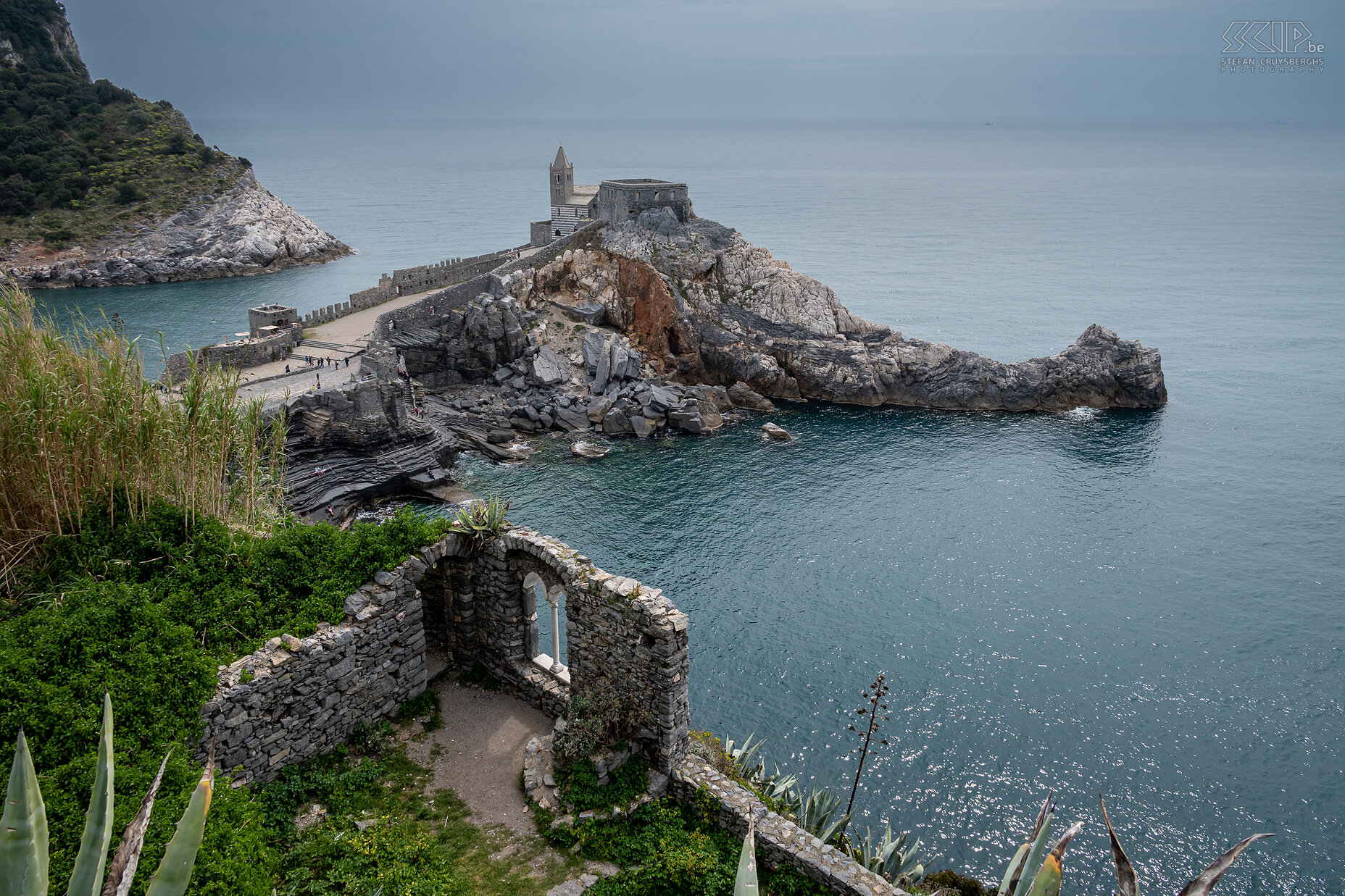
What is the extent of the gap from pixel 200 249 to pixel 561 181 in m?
42.5

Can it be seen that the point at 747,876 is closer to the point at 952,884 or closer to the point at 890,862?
the point at 890,862

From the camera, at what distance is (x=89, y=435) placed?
1484cm

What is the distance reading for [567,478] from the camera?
1593 inches

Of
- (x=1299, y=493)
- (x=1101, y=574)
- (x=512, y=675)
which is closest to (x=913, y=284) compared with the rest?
(x=1299, y=493)

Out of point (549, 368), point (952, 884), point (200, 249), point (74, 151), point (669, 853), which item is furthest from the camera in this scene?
point (74, 151)

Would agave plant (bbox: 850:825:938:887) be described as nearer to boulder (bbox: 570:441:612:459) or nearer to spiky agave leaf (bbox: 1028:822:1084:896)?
spiky agave leaf (bbox: 1028:822:1084:896)

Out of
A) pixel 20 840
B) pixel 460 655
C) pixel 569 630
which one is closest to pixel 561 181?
pixel 460 655

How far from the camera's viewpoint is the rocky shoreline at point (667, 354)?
47.3 meters

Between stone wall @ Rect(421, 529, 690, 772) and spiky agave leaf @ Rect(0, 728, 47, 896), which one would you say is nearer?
spiky agave leaf @ Rect(0, 728, 47, 896)

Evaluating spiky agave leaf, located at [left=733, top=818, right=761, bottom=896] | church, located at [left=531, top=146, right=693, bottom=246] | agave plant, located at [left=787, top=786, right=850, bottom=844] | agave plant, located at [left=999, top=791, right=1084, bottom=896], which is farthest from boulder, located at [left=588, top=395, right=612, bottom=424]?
spiky agave leaf, located at [left=733, top=818, right=761, bottom=896]

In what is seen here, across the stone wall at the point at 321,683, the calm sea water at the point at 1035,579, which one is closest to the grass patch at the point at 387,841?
the stone wall at the point at 321,683

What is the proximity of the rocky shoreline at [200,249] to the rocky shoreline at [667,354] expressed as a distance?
46.2 metres

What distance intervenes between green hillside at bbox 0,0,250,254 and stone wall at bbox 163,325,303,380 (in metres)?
53.5

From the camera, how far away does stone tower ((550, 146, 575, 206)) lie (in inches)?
2702
